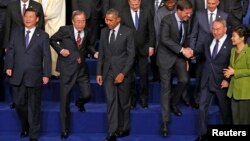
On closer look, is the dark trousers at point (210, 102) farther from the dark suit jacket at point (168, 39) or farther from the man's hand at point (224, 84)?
the dark suit jacket at point (168, 39)

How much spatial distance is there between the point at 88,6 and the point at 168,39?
1.51 metres

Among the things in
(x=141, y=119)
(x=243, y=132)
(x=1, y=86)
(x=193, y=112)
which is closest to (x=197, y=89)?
(x=193, y=112)

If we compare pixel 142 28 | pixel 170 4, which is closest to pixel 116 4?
pixel 142 28

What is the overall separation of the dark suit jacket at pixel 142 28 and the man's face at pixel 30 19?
1.15 m

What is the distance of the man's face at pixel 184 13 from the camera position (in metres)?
6.41

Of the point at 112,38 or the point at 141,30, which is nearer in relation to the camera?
the point at 112,38

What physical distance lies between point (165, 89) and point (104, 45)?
894mm

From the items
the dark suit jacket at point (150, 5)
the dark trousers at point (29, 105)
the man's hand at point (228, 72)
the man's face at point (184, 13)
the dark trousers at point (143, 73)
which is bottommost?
the dark trousers at point (29, 105)

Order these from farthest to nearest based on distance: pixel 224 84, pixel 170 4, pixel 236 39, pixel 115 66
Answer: pixel 170 4, pixel 115 66, pixel 224 84, pixel 236 39

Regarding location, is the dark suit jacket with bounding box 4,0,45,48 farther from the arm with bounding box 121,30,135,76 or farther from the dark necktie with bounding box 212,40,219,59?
the dark necktie with bounding box 212,40,219,59

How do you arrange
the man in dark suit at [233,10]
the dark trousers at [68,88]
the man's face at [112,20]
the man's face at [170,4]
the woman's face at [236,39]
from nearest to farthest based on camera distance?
the woman's face at [236,39] < the man's face at [112,20] < the dark trousers at [68,88] < the man's face at [170,4] < the man in dark suit at [233,10]

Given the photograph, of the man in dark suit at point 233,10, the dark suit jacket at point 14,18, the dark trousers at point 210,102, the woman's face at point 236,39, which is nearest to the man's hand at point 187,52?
the dark trousers at point 210,102

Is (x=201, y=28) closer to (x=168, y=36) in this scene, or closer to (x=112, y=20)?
(x=168, y=36)

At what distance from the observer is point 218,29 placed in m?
6.07
